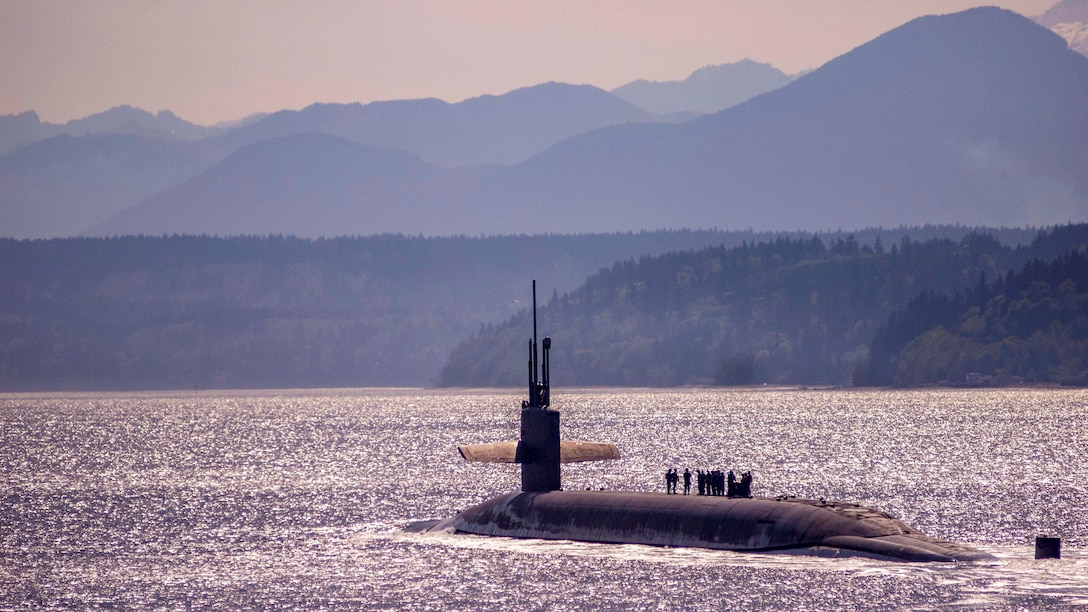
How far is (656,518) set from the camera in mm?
64500

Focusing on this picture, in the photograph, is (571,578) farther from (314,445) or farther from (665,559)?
(314,445)

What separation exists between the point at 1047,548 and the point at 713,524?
508 inches

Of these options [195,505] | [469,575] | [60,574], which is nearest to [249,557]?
[60,574]

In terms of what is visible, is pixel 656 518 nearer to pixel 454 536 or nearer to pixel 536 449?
pixel 536 449

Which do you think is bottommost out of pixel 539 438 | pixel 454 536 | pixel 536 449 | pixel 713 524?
pixel 454 536

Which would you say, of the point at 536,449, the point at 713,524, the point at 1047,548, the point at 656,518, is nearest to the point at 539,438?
the point at 536,449

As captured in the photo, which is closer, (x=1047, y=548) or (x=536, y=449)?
(x=1047, y=548)

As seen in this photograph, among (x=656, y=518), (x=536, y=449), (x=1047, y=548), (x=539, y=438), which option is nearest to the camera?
(x=1047, y=548)

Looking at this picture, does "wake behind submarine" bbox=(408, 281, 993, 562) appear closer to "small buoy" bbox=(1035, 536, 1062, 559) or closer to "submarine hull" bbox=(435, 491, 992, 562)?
"submarine hull" bbox=(435, 491, 992, 562)

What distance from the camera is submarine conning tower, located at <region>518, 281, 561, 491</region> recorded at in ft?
226

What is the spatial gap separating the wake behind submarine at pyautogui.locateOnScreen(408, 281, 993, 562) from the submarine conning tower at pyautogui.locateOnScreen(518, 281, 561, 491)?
43 millimetres

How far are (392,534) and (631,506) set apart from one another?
17.2 m

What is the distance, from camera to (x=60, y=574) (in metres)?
69.4

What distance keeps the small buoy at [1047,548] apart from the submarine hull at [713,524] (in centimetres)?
206
